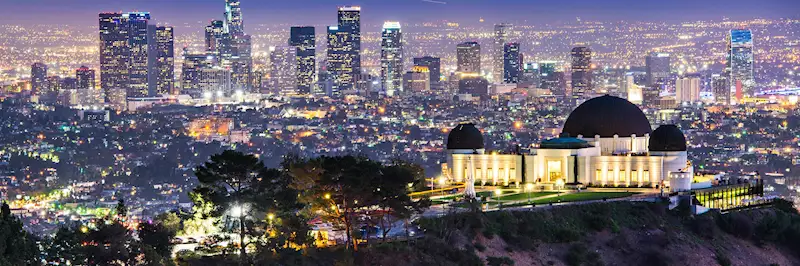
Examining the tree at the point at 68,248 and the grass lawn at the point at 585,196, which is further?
the grass lawn at the point at 585,196

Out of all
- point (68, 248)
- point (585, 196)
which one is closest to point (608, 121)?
point (585, 196)

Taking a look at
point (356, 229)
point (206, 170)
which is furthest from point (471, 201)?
point (206, 170)

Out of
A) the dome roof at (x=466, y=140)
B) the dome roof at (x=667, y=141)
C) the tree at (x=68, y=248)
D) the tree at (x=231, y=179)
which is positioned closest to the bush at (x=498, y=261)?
the tree at (x=231, y=179)

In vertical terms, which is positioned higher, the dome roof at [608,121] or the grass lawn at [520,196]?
the dome roof at [608,121]

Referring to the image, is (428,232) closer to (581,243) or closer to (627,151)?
(581,243)

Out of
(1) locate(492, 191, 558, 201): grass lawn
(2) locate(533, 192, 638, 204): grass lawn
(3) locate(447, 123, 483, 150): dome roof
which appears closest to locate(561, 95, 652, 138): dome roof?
(3) locate(447, 123, 483, 150): dome roof

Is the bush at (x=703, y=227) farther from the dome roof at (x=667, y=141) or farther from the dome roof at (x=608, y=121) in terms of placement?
Result: the dome roof at (x=608, y=121)

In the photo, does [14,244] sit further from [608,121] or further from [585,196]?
[608,121]
